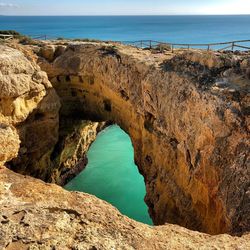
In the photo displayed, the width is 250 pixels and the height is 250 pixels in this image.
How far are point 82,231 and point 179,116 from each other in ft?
35.8

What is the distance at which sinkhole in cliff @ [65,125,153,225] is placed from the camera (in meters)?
27.2

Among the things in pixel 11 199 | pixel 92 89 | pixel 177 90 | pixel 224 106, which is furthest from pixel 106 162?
pixel 11 199

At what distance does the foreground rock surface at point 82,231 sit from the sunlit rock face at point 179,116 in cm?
289

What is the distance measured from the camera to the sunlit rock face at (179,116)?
13.7 meters

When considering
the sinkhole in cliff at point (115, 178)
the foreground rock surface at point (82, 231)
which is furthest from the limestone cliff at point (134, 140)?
the sinkhole in cliff at point (115, 178)

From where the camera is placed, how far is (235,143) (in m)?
13.5

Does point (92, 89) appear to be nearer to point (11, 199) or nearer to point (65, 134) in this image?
point (65, 134)

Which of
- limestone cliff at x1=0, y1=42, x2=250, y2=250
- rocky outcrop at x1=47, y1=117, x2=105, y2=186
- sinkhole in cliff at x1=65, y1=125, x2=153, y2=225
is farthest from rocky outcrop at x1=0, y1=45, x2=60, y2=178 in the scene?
sinkhole in cliff at x1=65, y1=125, x2=153, y2=225

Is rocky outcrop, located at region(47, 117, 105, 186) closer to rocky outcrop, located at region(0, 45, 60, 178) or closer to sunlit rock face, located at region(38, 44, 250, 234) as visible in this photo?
rocky outcrop, located at region(0, 45, 60, 178)

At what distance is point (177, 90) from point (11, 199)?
11535 mm

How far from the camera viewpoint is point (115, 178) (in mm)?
31547

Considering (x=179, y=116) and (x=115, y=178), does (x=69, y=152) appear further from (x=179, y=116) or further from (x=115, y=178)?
(x=179, y=116)

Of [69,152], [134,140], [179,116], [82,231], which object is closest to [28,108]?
[134,140]

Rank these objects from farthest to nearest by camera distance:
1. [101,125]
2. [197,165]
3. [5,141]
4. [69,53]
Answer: [101,125], [69,53], [197,165], [5,141]
